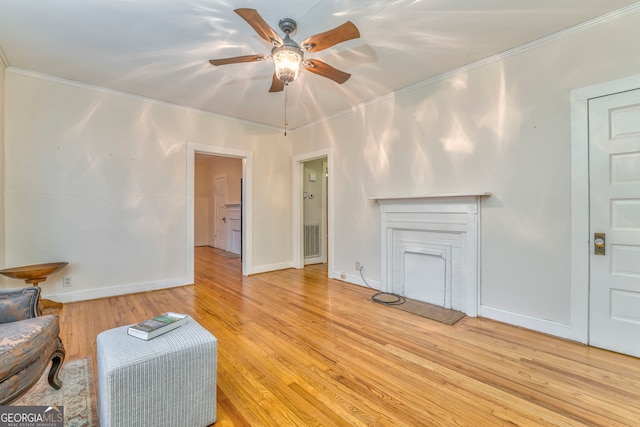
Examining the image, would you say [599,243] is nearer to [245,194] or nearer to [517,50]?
[517,50]

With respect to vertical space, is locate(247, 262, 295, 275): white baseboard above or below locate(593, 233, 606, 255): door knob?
below

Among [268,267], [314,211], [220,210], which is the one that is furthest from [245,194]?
[220,210]

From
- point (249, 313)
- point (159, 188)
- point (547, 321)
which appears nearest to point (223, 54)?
point (159, 188)

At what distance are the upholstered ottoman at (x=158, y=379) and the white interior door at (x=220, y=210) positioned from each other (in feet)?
21.2

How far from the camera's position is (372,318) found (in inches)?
114

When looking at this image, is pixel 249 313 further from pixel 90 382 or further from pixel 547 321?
pixel 547 321

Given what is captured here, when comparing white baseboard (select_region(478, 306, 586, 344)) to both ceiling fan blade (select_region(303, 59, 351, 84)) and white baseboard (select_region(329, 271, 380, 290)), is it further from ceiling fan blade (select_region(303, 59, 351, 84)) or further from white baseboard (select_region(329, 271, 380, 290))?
ceiling fan blade (select_region(303, 59, 351, 84))

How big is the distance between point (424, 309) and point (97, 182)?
168 inches

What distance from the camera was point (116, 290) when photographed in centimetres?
365

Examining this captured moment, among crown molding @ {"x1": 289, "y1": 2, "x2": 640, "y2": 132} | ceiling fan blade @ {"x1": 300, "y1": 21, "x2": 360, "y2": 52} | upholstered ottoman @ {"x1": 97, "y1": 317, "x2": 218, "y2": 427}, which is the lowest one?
upholstered ottoman @ {"x1": 97, "y1": 317, "x2": 218, "y2": 427}

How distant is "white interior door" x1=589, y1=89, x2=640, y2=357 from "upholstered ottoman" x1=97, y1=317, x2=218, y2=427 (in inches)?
116

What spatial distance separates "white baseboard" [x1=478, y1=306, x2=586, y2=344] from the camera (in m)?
2.40

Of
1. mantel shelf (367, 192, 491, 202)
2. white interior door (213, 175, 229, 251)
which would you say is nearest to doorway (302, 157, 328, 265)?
mantel shelf (367, 192, 491, 202)

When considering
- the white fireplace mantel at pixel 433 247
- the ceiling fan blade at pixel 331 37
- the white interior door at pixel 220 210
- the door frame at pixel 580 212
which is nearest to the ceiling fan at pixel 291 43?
the ceiling fan blade at pixel 331 37
